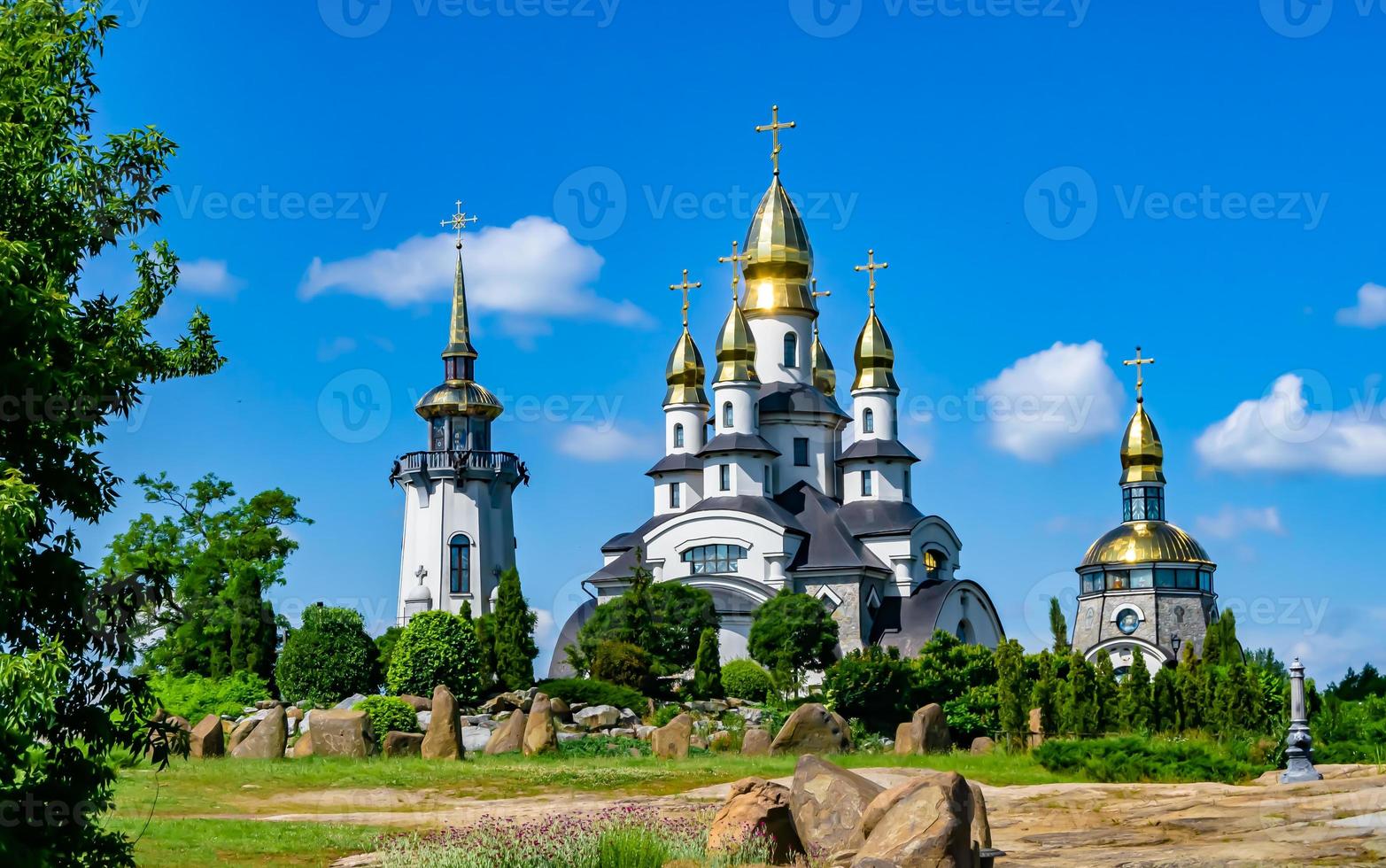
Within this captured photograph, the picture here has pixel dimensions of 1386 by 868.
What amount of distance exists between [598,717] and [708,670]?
9050 mm

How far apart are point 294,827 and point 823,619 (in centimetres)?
3348

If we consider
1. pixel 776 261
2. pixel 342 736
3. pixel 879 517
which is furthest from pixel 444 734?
pixel 776 261

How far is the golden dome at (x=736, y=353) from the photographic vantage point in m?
58.1

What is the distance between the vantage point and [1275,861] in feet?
45.9

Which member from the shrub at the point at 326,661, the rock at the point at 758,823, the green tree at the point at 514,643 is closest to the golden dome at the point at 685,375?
the green tree at the point at 514,643

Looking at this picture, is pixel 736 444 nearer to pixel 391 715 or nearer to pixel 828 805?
pixel 391 715

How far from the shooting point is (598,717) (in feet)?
120

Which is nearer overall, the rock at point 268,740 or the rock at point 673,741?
the rock at point 268,740

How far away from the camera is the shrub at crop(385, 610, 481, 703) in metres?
39.4

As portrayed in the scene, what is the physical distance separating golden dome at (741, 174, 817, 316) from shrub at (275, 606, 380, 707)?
25856mm

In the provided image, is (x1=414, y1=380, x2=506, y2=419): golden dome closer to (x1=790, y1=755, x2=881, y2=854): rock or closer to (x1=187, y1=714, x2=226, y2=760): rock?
(x1=187, y1=714, x2=226, y2=760): rock

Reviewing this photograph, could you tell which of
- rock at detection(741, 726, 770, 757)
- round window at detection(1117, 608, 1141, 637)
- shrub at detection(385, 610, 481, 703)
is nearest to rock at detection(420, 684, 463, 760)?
rock at detection(741, 726, 770, 757)

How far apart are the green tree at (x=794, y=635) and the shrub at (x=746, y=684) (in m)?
2.09

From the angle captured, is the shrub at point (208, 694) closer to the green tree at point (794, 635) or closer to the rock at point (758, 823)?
the green tree at point (794, 635)
